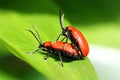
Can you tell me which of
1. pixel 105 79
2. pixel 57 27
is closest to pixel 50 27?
pixel 57 27

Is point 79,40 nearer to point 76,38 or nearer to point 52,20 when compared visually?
point 76,38

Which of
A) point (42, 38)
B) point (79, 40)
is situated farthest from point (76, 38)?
point (42, 38)

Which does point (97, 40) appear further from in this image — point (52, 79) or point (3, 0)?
point (52, 79)

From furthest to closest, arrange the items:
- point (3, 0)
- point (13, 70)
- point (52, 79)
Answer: point (3, 0)
point (13, 70)
point (52, 79)

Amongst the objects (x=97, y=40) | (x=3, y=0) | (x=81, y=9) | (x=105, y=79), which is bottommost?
(x=105, y=79)
